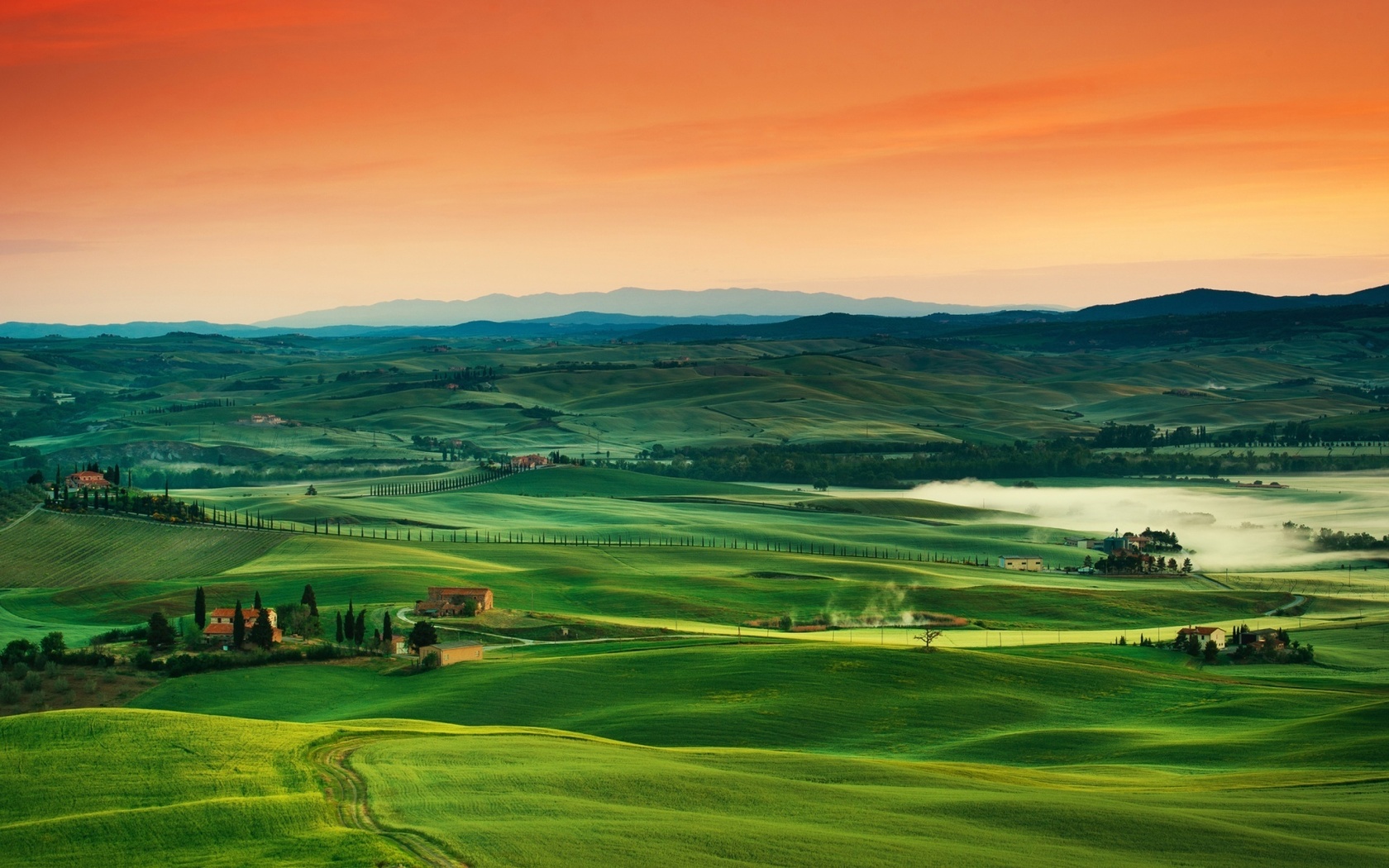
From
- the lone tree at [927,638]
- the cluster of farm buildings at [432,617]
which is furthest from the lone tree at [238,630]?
the lone tree at [927,638]

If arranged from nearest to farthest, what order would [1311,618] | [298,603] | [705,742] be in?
1. [705,742]
2. [298,603]
3. [1311,618]

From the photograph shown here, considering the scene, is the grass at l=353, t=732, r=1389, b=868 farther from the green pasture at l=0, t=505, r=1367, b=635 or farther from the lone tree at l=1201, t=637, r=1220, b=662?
the green pasture at l=0, t=505, r=1367, b=635

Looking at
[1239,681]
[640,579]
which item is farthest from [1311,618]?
[640,579]

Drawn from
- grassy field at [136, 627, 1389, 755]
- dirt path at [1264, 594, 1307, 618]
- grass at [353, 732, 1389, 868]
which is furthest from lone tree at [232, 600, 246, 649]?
dirt path at [1264, 594, 1307, 618]

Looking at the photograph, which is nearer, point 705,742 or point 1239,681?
point 705,742

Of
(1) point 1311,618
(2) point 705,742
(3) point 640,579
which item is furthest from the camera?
(3) point 640,579

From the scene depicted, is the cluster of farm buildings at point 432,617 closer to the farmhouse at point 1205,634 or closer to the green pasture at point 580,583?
the green pasture at point 580,583

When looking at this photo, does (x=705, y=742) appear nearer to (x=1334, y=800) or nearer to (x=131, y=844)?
(x=1334, y=800)
